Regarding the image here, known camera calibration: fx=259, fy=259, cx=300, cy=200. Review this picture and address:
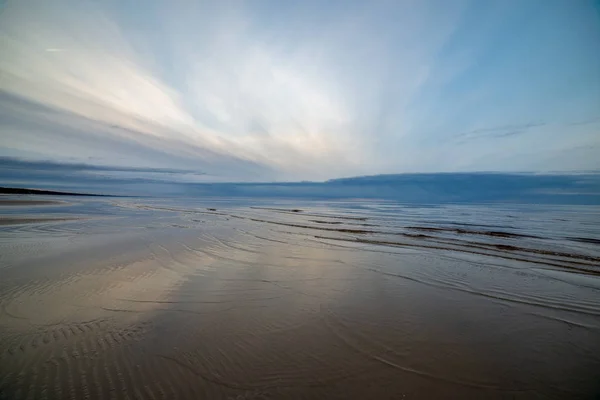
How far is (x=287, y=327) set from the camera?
4.73 metres

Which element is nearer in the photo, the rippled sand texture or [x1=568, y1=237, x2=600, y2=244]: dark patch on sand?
the rippled sand texture

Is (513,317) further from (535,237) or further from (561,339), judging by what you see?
(535,237)

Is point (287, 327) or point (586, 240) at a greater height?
point (586, 240)

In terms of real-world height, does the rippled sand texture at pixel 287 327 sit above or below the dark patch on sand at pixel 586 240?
below

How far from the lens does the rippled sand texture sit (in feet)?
10.6

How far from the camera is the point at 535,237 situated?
1717 centimetres

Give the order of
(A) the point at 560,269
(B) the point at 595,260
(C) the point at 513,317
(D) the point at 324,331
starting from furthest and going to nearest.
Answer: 1. (B) the point at 595,260
2. (A) the point at 560,269
3. (C) the point at 513,317
4. (D) the point at 324,331

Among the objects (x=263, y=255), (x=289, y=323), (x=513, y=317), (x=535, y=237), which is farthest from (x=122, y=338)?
(x=535, y=237)

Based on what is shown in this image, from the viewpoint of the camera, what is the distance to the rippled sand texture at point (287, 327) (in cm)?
324

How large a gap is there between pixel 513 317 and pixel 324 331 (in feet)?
13.7

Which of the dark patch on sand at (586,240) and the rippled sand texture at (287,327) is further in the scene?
the dark patch on sand at (586,240)

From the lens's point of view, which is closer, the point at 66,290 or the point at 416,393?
the point at 416,393

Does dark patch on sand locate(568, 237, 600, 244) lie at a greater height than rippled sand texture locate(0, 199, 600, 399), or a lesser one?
greater

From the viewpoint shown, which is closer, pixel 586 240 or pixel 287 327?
pixel 287 327
